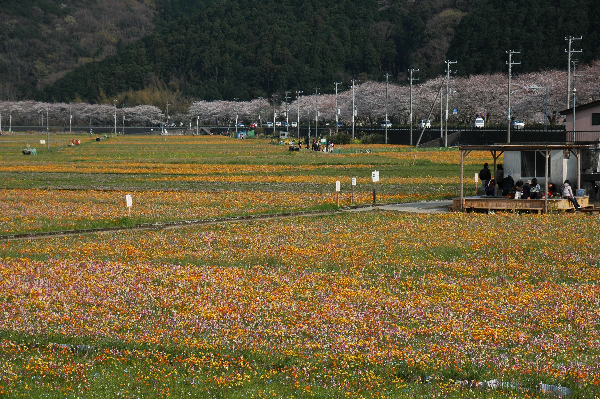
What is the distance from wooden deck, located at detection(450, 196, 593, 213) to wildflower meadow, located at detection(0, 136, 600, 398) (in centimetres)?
146

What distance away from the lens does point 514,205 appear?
34.8 metres

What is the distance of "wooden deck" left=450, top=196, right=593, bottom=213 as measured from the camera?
1353 inches

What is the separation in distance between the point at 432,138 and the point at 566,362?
11055 centimetres

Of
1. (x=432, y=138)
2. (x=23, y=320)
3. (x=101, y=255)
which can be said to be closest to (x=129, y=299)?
(x=23, y=320)

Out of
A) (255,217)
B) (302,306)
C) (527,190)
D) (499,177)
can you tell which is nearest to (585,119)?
(499,177)

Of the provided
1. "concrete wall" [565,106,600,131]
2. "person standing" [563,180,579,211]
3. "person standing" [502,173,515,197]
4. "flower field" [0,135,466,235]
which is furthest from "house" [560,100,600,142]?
"person standing" [563,180,579,211]

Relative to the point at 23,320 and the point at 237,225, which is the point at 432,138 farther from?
the point at 23,320

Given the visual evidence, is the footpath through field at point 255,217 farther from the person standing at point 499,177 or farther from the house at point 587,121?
the house at point 587,121

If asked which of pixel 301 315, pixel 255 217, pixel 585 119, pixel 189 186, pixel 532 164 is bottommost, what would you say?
pixel 301 315

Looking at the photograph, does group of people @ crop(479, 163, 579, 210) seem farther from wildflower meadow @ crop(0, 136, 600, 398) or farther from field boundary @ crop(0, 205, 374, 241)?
field boundary @ crop(0, 205, 374, 241)

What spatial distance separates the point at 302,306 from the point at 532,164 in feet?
80.4

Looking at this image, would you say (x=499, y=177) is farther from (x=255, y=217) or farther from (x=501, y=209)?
(x=255, y=217)

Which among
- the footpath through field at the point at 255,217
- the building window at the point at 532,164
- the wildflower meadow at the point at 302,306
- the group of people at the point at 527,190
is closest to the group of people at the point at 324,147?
the footpath through field at the point at 255,217

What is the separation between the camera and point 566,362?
1303cm
